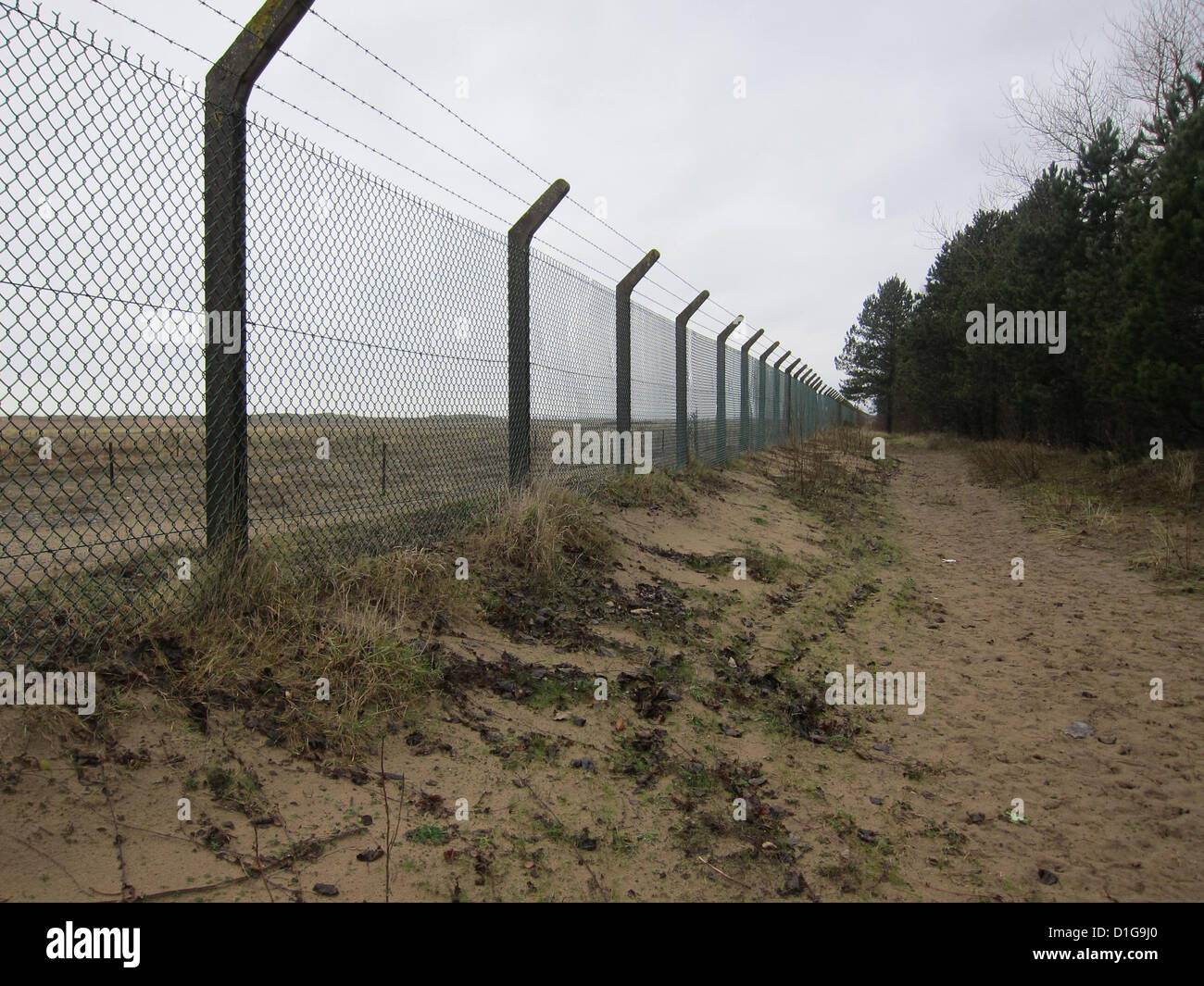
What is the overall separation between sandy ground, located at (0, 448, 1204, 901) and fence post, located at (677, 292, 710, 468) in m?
5.03

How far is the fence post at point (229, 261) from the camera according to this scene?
3201 millimetres

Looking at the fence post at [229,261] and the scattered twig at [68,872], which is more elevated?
the fence post at [229,261]

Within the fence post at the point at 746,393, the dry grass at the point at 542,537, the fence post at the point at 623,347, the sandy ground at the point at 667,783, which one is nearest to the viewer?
the sandy ground at the point at 667,783

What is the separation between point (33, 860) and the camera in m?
2.04

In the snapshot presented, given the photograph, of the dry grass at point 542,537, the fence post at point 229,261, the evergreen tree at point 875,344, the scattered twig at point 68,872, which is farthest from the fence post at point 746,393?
the evergreen tree at point 875,344

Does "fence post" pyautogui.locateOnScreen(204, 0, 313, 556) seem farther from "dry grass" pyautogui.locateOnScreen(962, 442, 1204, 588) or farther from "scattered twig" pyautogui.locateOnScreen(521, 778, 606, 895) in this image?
"dry grass" pyautogui.locateOnScreen(962, 442, 1204, 588)

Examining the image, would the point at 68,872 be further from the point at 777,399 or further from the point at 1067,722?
the point at 777,399

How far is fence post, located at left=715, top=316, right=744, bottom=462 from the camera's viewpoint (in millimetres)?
12773

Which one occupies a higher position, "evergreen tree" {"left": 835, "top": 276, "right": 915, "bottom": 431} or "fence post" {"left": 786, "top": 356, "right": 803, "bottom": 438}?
"evergreen tree" {"left": 835, "top": 276, "right": 915, "bottom": 431}

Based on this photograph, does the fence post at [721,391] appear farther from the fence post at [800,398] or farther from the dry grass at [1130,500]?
the fence post at [800,398]

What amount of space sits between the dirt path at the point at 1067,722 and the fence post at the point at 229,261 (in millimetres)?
2935

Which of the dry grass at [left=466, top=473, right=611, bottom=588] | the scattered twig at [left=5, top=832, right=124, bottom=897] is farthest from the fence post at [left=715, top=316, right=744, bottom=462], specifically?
the scattered twig at [left=5, top=832, right=124, bottom=897]
